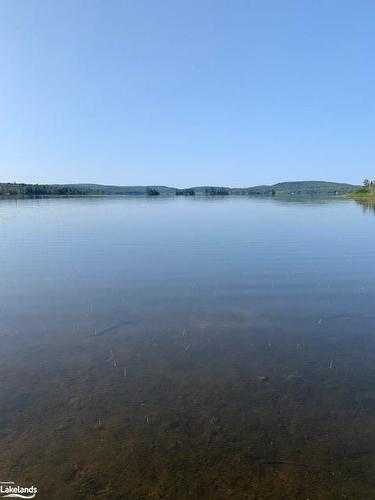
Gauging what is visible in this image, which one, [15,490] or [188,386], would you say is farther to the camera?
[188,386]

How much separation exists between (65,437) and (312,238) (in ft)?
112

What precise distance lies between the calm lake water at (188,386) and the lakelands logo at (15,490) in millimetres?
131

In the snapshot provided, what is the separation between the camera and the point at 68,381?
975 centimetres

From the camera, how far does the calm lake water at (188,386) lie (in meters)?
6.61

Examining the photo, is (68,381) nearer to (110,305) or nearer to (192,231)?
(110,305)

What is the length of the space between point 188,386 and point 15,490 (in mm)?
4423

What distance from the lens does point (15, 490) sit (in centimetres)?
626

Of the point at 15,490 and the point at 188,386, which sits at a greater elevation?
the point at 188,386

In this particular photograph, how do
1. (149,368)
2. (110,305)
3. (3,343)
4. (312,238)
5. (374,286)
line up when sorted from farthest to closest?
(312,238), (374,286), (110,305), (3,343), (149,368)

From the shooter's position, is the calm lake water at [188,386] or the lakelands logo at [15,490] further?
the calm lake water at [188,386]

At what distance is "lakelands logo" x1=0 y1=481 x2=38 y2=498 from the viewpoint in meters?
6.18

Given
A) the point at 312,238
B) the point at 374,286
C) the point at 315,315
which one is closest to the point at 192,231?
the point at 312,238

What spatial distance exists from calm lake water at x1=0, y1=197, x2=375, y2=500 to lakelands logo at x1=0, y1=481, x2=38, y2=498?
13 cm

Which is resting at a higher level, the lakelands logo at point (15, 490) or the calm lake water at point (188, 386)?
the calm lake water at point (188, 386)
